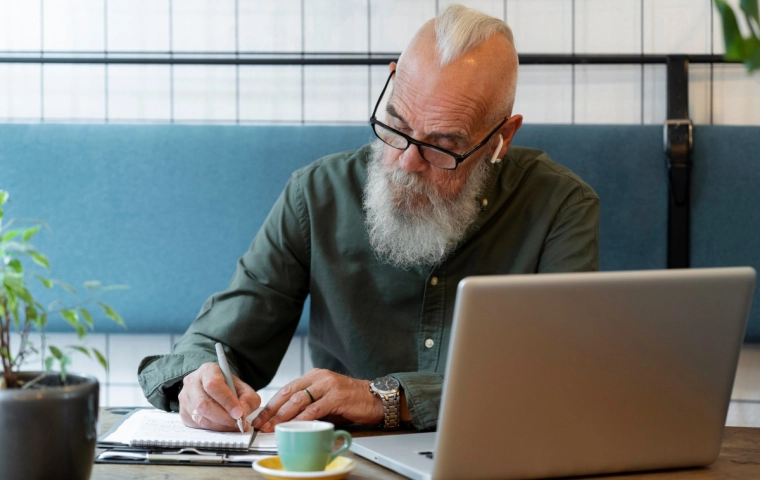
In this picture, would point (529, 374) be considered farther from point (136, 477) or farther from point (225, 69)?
point (225, 69)

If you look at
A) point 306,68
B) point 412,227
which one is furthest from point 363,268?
point 306,68

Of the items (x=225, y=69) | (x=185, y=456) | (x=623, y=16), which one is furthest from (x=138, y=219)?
(x=623, y=16)

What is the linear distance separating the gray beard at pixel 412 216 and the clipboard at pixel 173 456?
613 millimetres

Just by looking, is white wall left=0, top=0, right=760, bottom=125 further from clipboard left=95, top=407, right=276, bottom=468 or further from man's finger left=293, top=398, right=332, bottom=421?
clipboard left=95, top=407, right=276, bottom=468

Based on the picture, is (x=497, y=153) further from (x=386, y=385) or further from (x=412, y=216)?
(x=386, y=385)

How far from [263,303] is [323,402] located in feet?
1.37

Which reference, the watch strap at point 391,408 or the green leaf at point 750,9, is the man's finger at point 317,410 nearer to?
the watch strap at point 391,408

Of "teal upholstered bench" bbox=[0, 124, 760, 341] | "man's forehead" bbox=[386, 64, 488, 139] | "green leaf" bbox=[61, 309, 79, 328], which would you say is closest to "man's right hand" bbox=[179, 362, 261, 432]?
"green leaf" bbox=[61, 309, 79, 328]

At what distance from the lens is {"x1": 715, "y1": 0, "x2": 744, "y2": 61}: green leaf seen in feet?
1.75

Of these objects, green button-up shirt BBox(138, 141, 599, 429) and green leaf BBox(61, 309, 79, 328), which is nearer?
green leaf BBox(61, 309, 79, 328)

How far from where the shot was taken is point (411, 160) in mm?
1454

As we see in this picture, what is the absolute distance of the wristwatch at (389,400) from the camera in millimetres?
1214

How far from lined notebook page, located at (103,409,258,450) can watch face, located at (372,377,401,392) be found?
0.69ft

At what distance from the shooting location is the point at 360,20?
2268 millimetres
